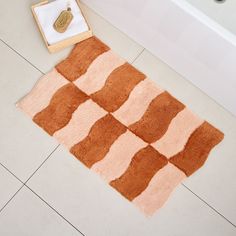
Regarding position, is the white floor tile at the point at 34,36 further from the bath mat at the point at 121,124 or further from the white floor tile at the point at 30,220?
the white floor tile at the point at 30,220

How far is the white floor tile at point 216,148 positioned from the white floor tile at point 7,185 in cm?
72

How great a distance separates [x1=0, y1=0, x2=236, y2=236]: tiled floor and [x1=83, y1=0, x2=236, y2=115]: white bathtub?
126 mm

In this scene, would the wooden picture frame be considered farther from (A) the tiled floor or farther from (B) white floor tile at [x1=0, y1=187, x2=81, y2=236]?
(B) white floor tile at [x1=0, y1=187, x2=81, y2=236]

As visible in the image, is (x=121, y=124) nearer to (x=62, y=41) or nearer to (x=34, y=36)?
(x=62, y=41)

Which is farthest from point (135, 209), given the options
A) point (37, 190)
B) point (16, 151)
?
point (16, 151)

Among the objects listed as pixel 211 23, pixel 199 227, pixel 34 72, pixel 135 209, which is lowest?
pixel 199 227

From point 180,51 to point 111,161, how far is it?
1.82 feet

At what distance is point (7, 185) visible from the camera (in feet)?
4.70

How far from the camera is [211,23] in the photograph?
4.13ft

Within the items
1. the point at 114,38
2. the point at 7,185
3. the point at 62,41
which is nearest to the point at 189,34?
the point at 114,38

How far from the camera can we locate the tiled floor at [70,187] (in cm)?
141

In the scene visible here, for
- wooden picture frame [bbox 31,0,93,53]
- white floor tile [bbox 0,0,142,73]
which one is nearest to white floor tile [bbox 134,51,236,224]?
white floor tile [bbox 0,0,142,73]

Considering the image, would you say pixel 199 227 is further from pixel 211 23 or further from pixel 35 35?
pixel 35 35

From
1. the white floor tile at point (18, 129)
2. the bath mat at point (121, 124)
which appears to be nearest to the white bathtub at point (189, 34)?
the bath mat at point (121, 124)
